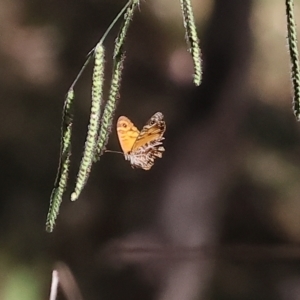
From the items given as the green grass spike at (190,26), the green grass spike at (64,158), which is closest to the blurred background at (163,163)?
the green grass spike at (64,158)

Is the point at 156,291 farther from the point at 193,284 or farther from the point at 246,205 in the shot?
the point at 246,205

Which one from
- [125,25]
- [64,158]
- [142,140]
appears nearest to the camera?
[125,25]

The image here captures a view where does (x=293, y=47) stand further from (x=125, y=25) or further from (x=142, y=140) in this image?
(x=142, y=140)

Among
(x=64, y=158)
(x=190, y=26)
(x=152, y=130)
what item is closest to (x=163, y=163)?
(x=152, y=130)

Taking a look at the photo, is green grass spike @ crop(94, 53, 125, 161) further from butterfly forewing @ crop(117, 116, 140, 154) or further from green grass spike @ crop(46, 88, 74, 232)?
butterfly forewing @ crop(117, 116, 140, 154)

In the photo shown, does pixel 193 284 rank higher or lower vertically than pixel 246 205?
lower

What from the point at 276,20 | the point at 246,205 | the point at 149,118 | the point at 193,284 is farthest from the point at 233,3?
the point at 193,284
